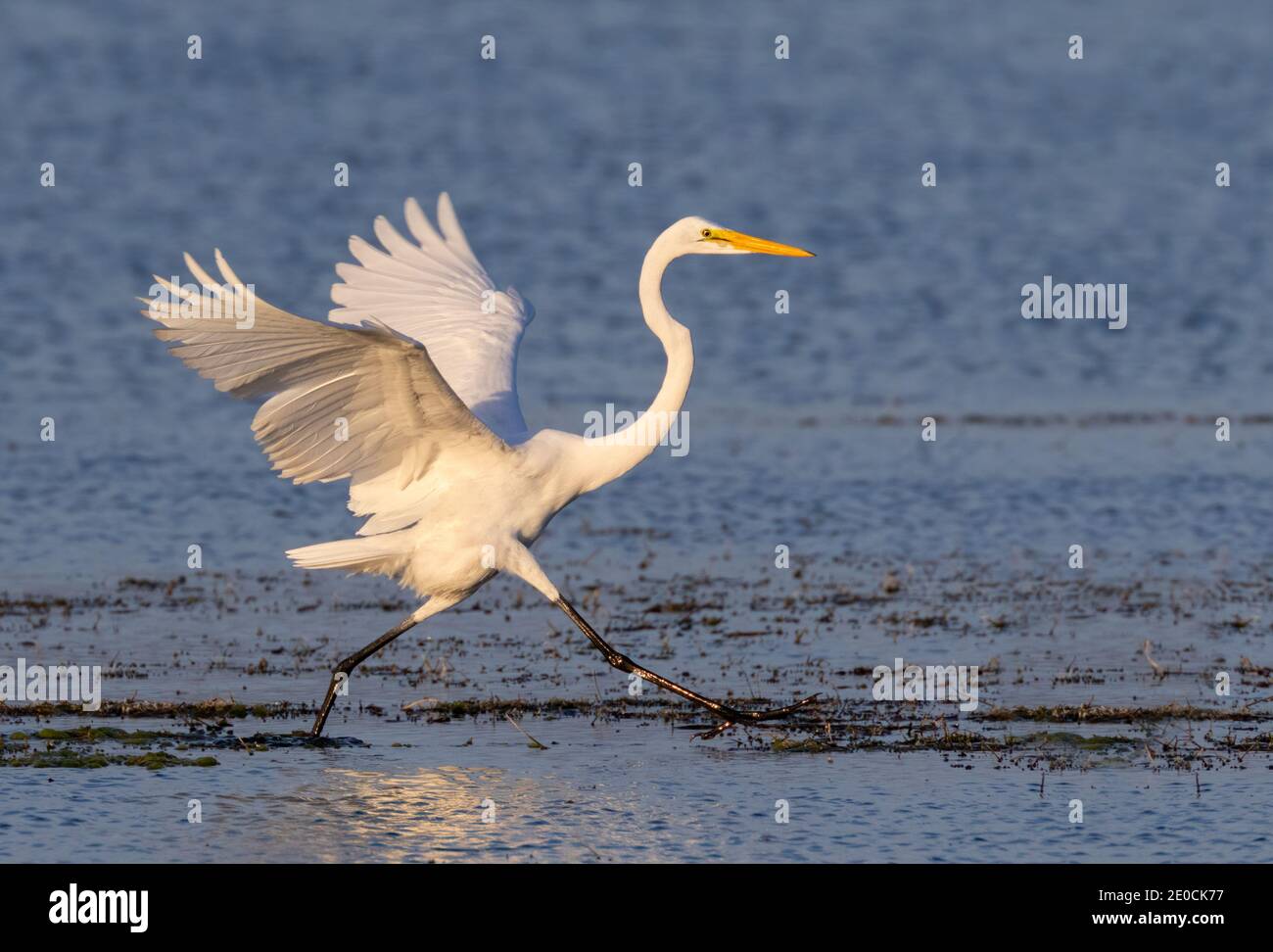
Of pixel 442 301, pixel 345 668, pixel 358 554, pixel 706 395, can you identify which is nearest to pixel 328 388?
pixel 358 554

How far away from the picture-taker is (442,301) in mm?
12680

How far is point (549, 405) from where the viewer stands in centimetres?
2094

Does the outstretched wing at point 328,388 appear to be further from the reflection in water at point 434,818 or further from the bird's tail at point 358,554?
the reflection in water at point 434,818

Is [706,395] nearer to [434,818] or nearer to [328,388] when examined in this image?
[328,388]

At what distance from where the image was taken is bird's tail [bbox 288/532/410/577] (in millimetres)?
10781

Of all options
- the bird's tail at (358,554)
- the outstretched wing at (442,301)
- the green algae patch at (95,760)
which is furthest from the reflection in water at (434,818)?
the outstretched wing at (442,301)

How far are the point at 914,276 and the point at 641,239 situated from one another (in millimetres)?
4067

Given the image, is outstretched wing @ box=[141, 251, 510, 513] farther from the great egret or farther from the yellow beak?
the yellow beak

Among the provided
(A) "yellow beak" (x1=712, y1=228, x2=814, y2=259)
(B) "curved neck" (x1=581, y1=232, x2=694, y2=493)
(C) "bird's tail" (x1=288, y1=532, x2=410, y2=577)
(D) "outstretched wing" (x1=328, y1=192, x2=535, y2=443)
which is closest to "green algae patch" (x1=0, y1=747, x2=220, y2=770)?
(C) "bird's tail" (x1=288, y1=532, x2=410, y2=577)

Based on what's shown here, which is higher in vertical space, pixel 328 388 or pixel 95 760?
pixel 328 388

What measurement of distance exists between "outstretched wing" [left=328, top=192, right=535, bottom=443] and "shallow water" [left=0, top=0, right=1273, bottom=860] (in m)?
1.84

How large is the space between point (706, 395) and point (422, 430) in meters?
11.8

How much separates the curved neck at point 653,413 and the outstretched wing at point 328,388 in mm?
562

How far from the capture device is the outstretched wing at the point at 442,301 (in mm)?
12281
